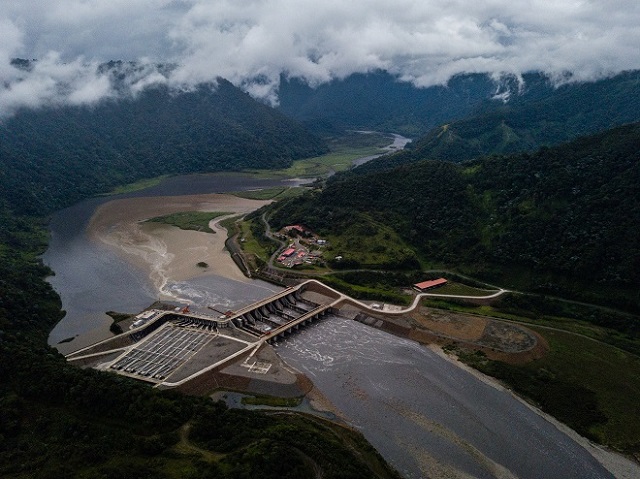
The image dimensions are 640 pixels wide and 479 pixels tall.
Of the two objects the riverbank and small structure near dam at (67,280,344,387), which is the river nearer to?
the riverbank

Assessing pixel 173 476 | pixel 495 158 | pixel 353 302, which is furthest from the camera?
pixel 495 158

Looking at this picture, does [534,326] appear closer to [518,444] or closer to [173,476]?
[518,444]

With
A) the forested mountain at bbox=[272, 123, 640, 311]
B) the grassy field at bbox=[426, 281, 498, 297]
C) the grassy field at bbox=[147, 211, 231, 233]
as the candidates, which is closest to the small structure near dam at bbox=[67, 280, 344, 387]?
the grassy field at bbox=[426, 281, 498, 297]

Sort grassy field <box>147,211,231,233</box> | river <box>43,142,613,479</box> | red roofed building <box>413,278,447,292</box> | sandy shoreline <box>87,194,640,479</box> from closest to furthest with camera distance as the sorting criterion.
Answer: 1. river <box>43,142,613,479</box>
2. sandy shoreline <box>87,194,640,479</box>
3. red roofed building <box>413,278,447,292</box>
4. grassy field <box>147,211,231,233</box>

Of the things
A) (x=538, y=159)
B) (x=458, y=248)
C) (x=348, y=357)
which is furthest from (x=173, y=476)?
(x=538, y=159)

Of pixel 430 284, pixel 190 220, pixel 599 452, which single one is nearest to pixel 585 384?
pixel 599 452

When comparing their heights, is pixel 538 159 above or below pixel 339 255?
above
